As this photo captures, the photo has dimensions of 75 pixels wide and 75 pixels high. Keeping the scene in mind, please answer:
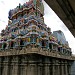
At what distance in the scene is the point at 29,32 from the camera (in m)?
23.5

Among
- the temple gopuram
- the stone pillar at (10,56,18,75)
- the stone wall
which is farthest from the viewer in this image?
the stone pillar at (10,56,18,75)

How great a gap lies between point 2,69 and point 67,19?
75.5 ft

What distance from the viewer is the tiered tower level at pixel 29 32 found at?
22.9 meters

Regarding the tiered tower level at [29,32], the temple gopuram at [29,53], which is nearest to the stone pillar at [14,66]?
the temple gopuram at [29,53]

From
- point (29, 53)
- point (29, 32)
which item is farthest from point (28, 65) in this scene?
point (29, 32)

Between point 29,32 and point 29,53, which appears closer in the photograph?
point 29,53

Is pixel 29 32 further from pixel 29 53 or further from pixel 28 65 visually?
pixel 28 65

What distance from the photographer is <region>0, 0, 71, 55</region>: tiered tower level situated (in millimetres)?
22906

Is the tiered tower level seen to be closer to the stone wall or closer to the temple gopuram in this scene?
the temple gopuram

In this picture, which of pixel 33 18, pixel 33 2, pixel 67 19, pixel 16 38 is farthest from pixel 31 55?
pixel 67 19

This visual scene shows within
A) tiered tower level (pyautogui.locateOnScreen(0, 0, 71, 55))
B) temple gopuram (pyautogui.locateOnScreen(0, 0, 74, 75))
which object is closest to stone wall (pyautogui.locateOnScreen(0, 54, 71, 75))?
temple gopuram (pyautogui.locateOnScreen(0, 0, 74, 75))

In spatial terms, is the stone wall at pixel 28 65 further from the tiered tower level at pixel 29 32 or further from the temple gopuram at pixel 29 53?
the tiered tower level at pixel 29 32

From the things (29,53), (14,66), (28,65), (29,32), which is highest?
(29,32)

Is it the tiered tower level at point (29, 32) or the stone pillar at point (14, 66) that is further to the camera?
the tiered tower level at point (29, 32)
